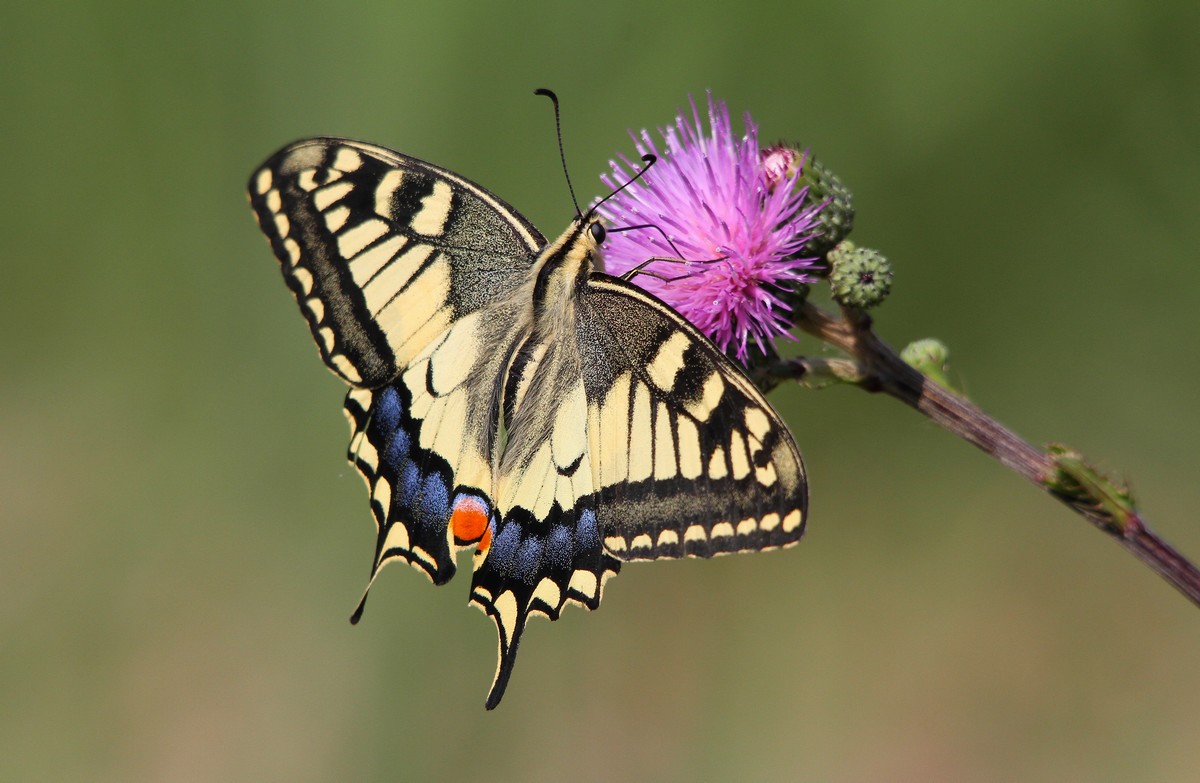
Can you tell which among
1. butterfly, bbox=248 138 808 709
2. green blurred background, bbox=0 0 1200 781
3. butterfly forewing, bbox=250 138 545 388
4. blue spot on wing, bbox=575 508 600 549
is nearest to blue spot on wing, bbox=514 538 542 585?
butterfly, bbox=248 138 808 709

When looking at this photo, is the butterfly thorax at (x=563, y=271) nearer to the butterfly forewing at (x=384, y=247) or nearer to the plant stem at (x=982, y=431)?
the butterfly forewing at (x=384, y=247)

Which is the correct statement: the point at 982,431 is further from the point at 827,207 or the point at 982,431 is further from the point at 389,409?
the point at 389,409

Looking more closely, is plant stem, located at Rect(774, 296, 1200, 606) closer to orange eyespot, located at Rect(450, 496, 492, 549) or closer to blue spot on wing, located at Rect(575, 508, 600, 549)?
blue spot on wing, located at Rect(575, 508, 600, 549)

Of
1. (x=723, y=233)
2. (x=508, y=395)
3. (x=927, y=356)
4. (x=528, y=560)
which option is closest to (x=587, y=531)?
(x=528, y=560)

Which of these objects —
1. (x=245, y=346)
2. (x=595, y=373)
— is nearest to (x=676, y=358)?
(x=595, y=373)

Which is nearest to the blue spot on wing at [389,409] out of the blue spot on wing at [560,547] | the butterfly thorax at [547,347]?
the butterfly thorax at [547,347]

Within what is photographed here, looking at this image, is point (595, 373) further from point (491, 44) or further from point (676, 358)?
point (491, 44)
